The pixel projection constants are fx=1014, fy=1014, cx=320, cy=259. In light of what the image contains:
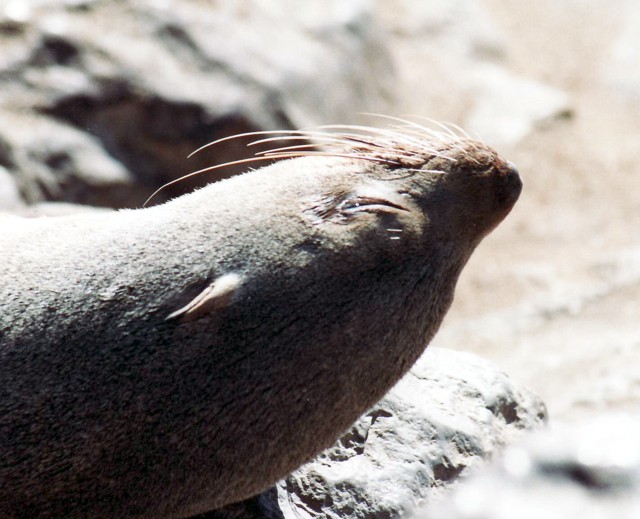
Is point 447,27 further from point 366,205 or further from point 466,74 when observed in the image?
point 366,205

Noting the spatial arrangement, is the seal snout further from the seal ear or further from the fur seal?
the seal ear

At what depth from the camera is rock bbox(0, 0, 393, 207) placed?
6438mm

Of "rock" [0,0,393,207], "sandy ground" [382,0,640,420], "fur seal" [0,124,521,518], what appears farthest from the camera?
"rock" [0,0,393,207]

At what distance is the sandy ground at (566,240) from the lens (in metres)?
5.69

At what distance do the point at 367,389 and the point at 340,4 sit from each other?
635 centimetres

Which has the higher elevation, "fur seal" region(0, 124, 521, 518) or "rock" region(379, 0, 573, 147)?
"rock" region(379, 0, 573, 147)

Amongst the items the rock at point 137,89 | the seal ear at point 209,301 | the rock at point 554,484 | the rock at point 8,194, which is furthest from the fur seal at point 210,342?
the rock at point 137,89

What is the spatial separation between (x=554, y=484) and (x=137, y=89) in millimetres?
4348

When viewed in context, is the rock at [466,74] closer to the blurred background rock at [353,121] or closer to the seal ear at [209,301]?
the blurred background rock at [353,121]

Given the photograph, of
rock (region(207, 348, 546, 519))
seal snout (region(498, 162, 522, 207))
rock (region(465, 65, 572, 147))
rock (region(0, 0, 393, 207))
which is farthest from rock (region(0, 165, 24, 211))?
rock (region(465, 65, 572, 147))

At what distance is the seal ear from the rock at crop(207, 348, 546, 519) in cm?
73

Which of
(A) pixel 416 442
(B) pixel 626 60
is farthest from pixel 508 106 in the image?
(A) pixel 416 442

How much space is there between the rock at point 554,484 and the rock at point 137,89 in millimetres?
3634

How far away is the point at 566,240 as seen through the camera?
788cm
